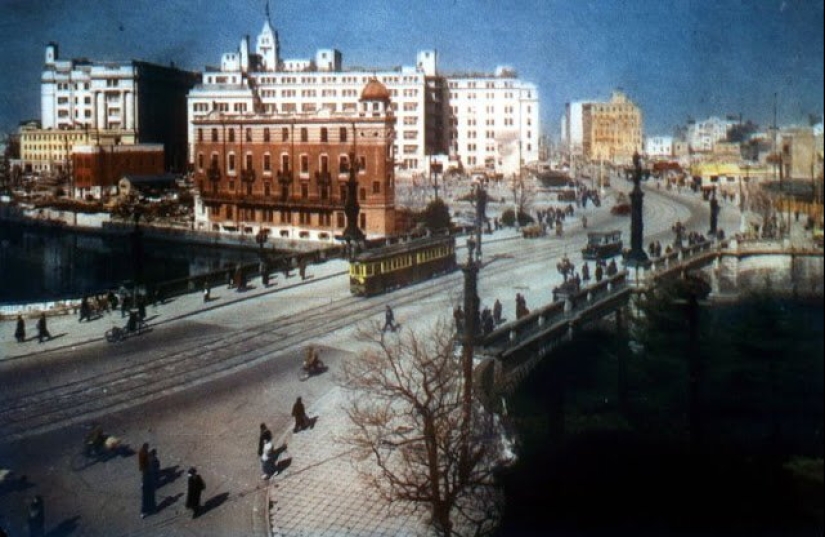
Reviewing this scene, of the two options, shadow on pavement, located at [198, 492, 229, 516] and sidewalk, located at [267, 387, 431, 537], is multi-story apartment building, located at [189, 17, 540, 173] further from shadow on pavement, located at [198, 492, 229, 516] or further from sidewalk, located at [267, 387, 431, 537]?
shadow on pavement, located at [198, 492, 229, 516]

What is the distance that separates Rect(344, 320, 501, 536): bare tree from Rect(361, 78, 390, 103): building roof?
238cm

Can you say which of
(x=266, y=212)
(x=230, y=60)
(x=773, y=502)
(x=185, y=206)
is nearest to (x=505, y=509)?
(x=773, y=502)

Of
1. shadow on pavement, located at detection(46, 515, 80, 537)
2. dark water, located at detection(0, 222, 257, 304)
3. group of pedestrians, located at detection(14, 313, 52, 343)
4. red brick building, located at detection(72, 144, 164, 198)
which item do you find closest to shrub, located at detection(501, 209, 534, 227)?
red brick building, located at detection(72, 144, 164, 198)

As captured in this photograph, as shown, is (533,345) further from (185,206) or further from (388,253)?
(185,206)

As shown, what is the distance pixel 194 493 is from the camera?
19.9 feet

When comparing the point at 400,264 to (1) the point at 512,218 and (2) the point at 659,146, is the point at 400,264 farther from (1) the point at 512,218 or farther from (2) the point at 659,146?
(2) the point at 659,146

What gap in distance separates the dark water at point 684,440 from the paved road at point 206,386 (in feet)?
3.80

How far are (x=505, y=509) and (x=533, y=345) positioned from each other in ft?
5.31

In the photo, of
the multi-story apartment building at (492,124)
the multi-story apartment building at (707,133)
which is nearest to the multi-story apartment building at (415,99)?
the multi-story apartment building at (492,124)

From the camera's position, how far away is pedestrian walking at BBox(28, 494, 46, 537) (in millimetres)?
5809

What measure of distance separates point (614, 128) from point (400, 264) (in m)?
2.41

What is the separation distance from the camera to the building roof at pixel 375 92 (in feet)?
24.5

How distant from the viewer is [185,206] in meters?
9.84

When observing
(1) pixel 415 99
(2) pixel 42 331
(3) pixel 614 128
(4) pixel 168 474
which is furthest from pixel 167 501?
(3) pixel 614 128
